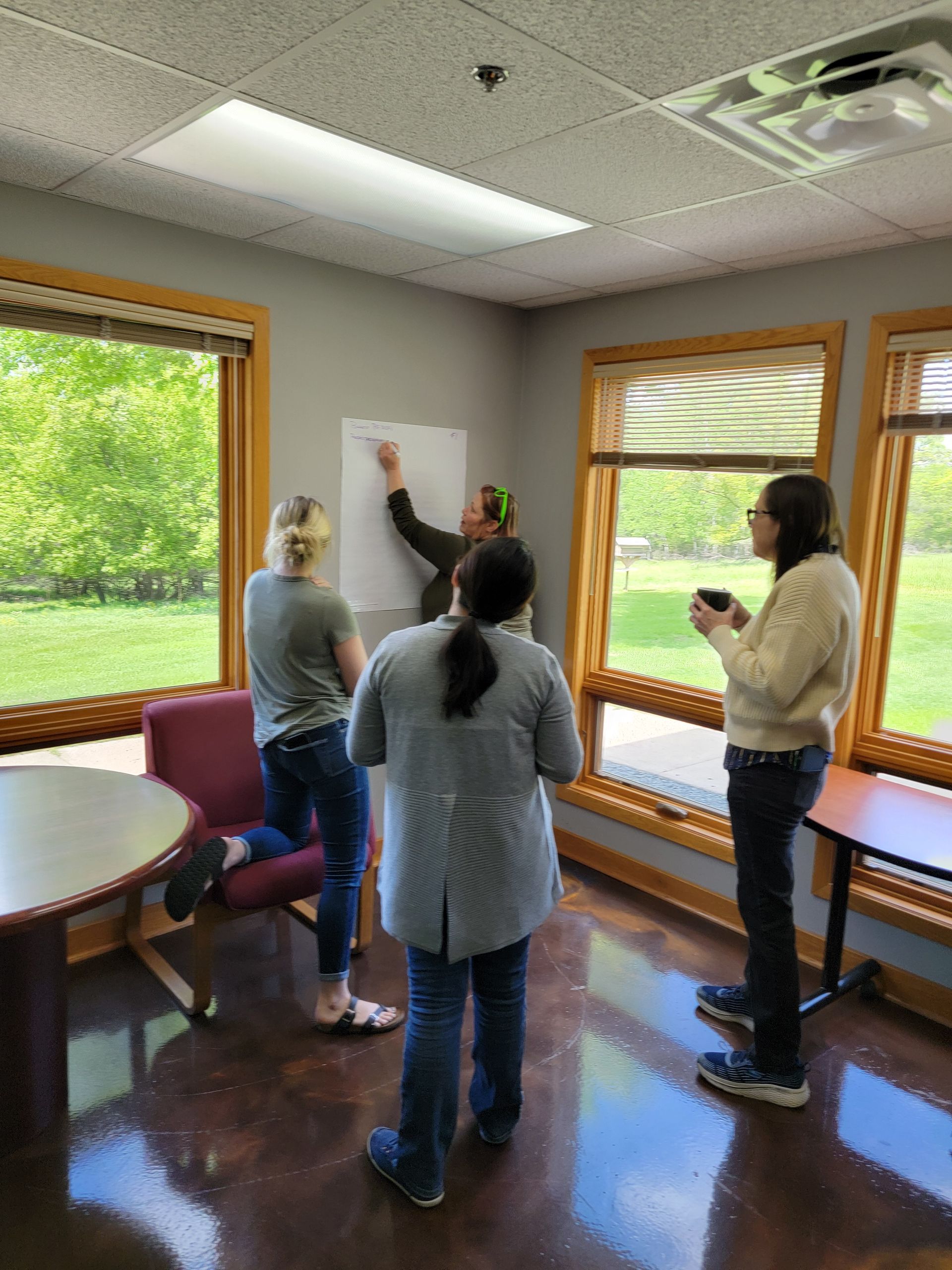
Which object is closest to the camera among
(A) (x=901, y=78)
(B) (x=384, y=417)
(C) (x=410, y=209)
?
(A) (x=901, y=78)

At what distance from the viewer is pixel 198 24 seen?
5.07 feet

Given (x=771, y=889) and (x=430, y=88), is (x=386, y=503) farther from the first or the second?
(x=771, y=889)

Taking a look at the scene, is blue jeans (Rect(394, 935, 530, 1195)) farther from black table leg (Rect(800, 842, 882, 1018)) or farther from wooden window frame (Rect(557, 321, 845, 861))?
wooden window frame (Rect(557, 321, 845, 861))

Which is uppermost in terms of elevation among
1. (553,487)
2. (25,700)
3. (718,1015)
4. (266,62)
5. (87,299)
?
(266,62)

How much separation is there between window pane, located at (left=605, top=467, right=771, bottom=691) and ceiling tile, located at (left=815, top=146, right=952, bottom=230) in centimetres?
109

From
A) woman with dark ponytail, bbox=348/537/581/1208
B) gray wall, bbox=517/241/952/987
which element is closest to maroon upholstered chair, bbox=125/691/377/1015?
woman with dark ponytail, bbox=348/537/581/1208

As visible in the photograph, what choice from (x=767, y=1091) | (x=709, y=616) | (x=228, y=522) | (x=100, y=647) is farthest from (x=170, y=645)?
(x=767, y=1091)

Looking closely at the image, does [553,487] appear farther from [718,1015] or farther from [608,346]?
[718,1015]

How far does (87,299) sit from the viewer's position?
270 cm

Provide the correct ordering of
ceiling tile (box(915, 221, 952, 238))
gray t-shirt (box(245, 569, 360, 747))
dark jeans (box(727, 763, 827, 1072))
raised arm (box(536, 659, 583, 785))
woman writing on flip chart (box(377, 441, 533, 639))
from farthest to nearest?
1. woman writing on flip chart (box(377, 441, 533, 639))
2. ceiling tile (box(915, 221, 952, 238))
3. gray t-shirt (box(245, 569, 360, 747))
4. dark jeans (box(727, 763, 827, 1072))
5. raised arm (box(536, 659, 583, 785))

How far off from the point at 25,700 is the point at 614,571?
2433 mm

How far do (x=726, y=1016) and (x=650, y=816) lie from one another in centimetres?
105

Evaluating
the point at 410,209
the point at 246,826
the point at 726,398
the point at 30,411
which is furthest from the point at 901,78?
the point at 246,826

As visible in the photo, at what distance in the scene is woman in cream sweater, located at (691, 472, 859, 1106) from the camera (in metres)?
2.17
